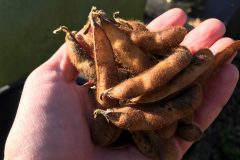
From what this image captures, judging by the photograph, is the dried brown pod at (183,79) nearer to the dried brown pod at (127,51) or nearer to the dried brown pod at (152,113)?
the dried brown pod at (152,113)

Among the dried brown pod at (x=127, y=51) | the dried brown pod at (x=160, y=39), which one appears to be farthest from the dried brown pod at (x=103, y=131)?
the dried brown pod at (x=160, y=39)

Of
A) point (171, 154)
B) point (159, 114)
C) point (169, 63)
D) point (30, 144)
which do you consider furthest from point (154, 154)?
point (30, 144)

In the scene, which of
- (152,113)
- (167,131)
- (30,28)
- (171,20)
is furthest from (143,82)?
(30,28)

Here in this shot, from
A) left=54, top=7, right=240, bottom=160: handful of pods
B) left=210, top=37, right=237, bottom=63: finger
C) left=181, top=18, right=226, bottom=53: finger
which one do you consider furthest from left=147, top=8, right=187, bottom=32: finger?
left=54, top=7, right=240, bottom=160: handful of pods

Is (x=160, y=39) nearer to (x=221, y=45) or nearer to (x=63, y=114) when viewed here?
(x=221, y=45)

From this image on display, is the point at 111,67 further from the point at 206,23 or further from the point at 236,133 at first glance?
the point at 236,133

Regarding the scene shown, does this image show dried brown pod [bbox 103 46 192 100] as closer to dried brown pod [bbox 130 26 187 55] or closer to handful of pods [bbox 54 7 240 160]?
handful of pods [bbox 54 7 240 160]
